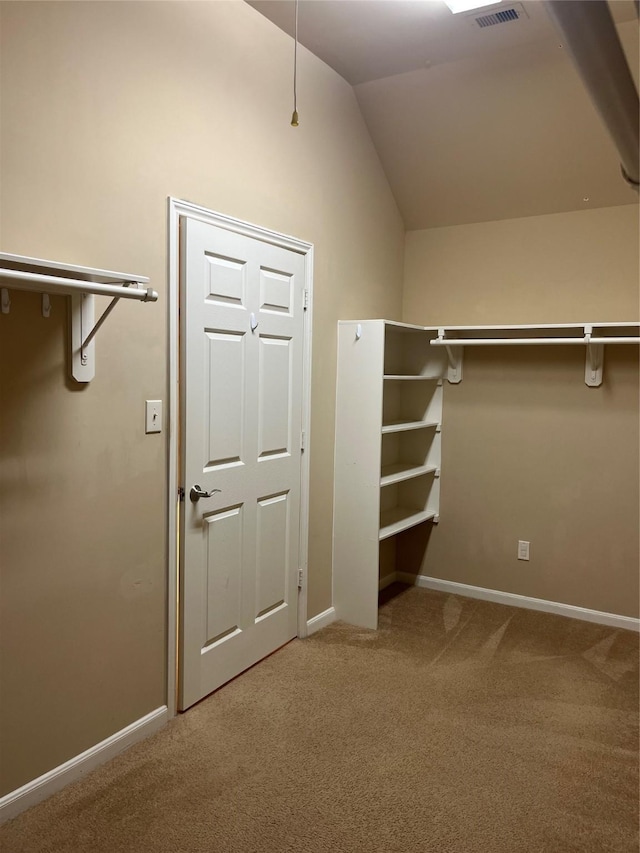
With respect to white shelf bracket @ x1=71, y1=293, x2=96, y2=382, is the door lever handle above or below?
below

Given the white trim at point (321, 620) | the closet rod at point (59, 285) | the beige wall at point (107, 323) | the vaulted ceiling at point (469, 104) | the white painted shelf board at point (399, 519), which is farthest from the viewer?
the white painted shelf board at point (399, 519)

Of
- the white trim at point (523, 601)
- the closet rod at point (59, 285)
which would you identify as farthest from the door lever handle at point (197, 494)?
the white trim at point (523, 601)

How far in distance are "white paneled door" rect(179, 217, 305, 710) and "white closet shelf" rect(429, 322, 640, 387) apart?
1160mm

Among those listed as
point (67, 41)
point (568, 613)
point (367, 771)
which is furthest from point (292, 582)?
point (67, 41)

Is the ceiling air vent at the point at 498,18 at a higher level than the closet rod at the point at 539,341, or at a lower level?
higher

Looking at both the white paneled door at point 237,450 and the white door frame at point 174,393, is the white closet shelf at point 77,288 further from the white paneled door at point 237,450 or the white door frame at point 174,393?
the white paneled door at point 237,450

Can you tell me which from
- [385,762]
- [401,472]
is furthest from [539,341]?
[385,762]

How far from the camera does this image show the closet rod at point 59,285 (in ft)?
5.24

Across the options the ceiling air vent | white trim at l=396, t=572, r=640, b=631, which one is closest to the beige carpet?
white trim at l=396, t=572, r=640, b=631

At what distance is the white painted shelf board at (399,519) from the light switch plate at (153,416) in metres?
1.56

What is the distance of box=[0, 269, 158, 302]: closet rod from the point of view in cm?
160

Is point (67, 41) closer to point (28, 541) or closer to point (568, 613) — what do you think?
point (28, 541)

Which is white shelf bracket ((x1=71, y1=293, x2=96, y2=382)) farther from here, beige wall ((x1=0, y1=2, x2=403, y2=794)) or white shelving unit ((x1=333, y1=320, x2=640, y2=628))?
white shelving unit ((x1=333, y1=320, x2=640, y2=628))

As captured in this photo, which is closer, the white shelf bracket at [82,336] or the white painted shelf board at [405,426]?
the white shelf bracket at [82,336]
